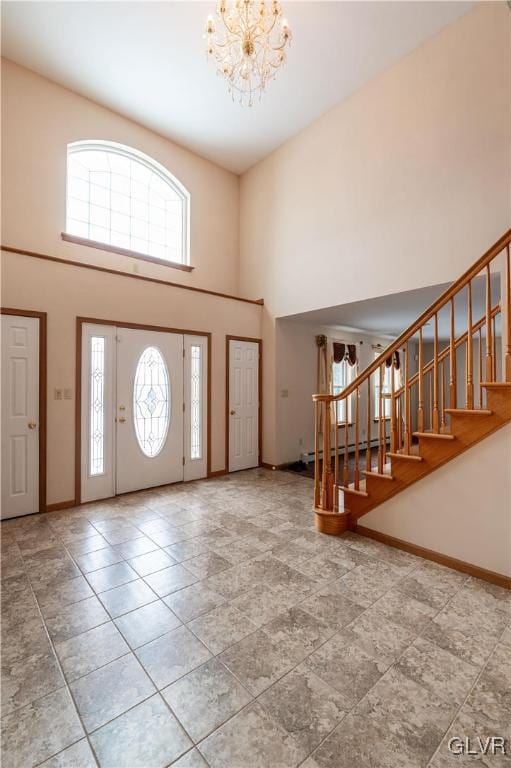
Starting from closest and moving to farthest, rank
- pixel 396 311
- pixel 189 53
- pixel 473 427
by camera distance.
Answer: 1. pixel 473 427
2. pixel 189 53
3. pixel 396 311

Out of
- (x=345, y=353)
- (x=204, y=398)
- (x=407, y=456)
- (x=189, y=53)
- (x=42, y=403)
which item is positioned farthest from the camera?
(x=345, y=353)

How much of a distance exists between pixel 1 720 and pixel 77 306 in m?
3.67

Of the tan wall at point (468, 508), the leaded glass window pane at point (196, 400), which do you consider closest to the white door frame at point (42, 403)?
the leaded glass window pane at point (196, 400)

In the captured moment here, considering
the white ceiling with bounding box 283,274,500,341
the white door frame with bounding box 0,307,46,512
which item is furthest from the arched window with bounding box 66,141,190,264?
the white ceiling with bounding box 283,274,500,341

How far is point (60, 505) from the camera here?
390 centimetres

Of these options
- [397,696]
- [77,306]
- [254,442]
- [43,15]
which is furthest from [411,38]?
[397,696]

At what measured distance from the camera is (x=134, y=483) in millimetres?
4473

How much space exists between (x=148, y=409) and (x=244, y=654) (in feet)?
10.9

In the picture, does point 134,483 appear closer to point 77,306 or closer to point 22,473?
point 22,473

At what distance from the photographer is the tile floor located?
4.47 feet

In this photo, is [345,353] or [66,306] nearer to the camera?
[66,306]

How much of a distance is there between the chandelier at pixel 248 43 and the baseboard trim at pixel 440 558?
4498mm

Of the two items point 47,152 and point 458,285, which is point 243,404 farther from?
point 47,152

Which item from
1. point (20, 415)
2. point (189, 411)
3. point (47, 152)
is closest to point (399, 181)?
point (189, 411)
